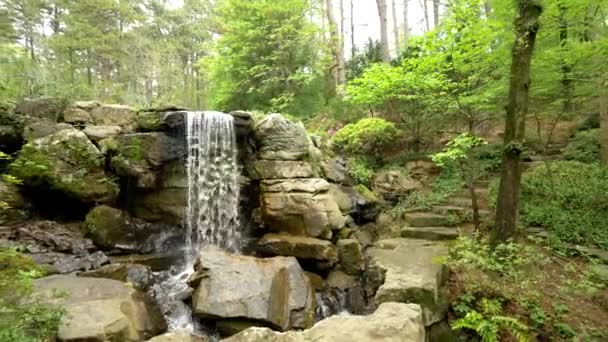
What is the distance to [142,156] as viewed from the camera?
7.00 m

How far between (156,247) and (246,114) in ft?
11.8

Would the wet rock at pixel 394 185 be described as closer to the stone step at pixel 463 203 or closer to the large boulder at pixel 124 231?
the stone step at pixel 463 203

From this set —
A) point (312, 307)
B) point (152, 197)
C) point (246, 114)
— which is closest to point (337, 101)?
point (246, 114)

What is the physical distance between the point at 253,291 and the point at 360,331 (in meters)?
2.23

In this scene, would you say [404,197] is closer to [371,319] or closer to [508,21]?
[508,21]

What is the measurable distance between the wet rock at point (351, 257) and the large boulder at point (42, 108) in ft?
23.0

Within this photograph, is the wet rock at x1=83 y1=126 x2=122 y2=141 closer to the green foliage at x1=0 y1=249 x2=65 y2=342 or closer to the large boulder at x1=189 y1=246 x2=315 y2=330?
the large boulder at x1=189 y1=246 x2=315 y2=330

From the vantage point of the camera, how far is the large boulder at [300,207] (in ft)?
21.1

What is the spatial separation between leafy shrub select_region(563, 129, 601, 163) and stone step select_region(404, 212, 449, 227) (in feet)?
11.9

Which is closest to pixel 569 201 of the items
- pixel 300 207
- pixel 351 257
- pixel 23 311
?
pixel 351 257

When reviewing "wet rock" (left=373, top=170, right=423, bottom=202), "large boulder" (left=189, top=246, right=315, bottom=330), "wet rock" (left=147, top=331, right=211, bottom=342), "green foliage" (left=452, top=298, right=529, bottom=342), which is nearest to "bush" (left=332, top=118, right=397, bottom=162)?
"wet rock" (left=373, top=170, right=423, bottom=202)

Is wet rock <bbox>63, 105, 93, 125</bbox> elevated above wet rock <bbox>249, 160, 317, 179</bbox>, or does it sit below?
above

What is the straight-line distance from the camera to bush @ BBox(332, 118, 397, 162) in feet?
29.3

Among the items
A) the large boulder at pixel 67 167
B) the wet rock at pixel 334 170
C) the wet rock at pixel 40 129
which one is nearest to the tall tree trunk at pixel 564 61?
the wet rock at pixel 334 170
